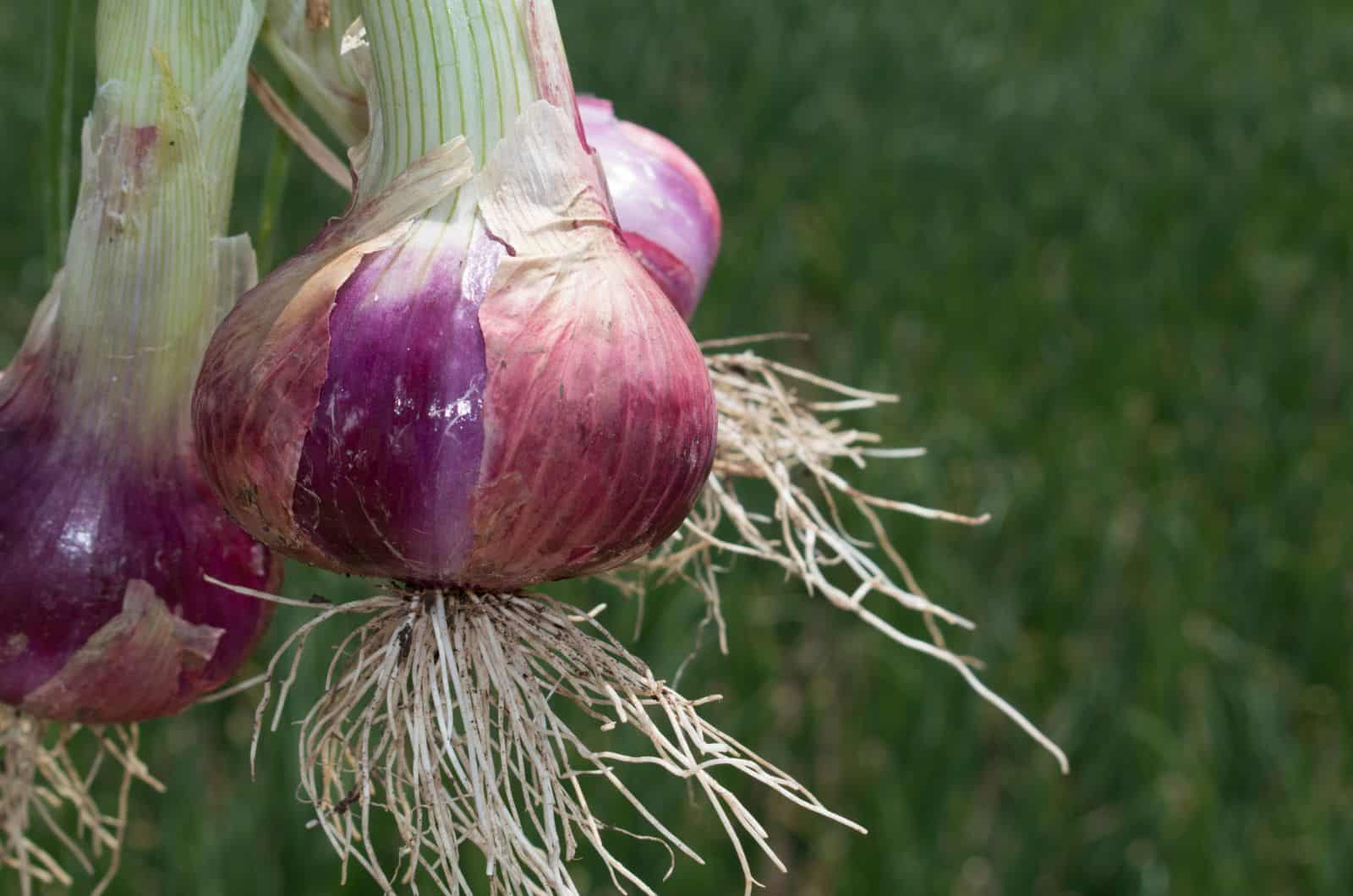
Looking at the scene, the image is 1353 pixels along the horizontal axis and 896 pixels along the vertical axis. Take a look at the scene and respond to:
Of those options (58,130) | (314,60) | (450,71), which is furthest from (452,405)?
(58,130)

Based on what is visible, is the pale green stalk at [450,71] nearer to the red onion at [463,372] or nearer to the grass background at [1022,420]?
the red onion at [463,372]

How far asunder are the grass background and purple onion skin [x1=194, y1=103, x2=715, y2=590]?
387mm

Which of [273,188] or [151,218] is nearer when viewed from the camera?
[151,218]

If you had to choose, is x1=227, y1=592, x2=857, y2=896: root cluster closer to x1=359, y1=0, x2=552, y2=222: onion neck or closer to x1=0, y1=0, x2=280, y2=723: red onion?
x1=0, y1=0, x2=280, y2=723: red onion

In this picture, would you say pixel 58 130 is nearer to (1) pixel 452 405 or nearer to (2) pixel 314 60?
(2) pixel 314 60

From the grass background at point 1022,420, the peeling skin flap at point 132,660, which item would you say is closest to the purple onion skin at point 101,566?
the peeling skin flap at point 132,660

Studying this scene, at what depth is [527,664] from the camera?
1.92 feet

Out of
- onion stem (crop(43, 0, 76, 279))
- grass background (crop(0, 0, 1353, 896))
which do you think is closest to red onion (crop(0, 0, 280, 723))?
onion stem (crop(43, 0, 76, 279))

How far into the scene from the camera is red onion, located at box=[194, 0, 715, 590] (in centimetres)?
44

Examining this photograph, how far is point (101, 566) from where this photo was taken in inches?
21.0

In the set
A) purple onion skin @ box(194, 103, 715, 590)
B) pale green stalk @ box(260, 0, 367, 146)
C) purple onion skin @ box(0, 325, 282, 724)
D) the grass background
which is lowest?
the grass background

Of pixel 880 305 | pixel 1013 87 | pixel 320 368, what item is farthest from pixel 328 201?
pixel 320 368

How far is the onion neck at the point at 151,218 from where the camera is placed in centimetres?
53

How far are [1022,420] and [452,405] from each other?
2212 mm
